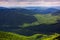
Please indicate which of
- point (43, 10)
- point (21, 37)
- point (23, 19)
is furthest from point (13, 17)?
point (43, 10)

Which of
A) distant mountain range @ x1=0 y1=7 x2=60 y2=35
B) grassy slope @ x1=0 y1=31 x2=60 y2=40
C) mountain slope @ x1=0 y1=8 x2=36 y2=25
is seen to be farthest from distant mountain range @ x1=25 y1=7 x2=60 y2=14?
grassy slope @ x1=0 y1=31 x2=60 y2=40

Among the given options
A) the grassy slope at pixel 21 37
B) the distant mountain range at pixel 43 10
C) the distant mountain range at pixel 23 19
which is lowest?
the grassy slope at pixel 21 37

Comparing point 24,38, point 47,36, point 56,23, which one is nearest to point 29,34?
point 24,38

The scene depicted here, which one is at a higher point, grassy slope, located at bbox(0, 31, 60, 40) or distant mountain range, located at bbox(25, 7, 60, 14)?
distant mountain range, located at bbox(25, 7, 60, 14)

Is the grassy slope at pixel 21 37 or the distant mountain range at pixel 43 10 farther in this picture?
the distant mountain range at pixel 43 10

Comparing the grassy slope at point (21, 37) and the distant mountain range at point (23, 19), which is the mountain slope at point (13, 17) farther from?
the grassy slope at point (21, 37)

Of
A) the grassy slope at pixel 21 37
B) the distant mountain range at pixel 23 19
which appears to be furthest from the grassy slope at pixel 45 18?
the grassy slope at pixel 21 37

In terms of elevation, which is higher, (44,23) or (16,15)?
(16,15)

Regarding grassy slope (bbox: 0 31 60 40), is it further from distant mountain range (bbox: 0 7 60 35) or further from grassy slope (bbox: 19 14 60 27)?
grassy slope (bbox: 19 14 60 27)

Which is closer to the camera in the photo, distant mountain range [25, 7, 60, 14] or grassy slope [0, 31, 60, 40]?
grassy slope [0, 31, 60, 40]

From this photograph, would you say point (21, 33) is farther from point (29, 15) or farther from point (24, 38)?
point (29, 15)

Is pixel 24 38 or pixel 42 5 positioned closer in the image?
pixel 24 38
